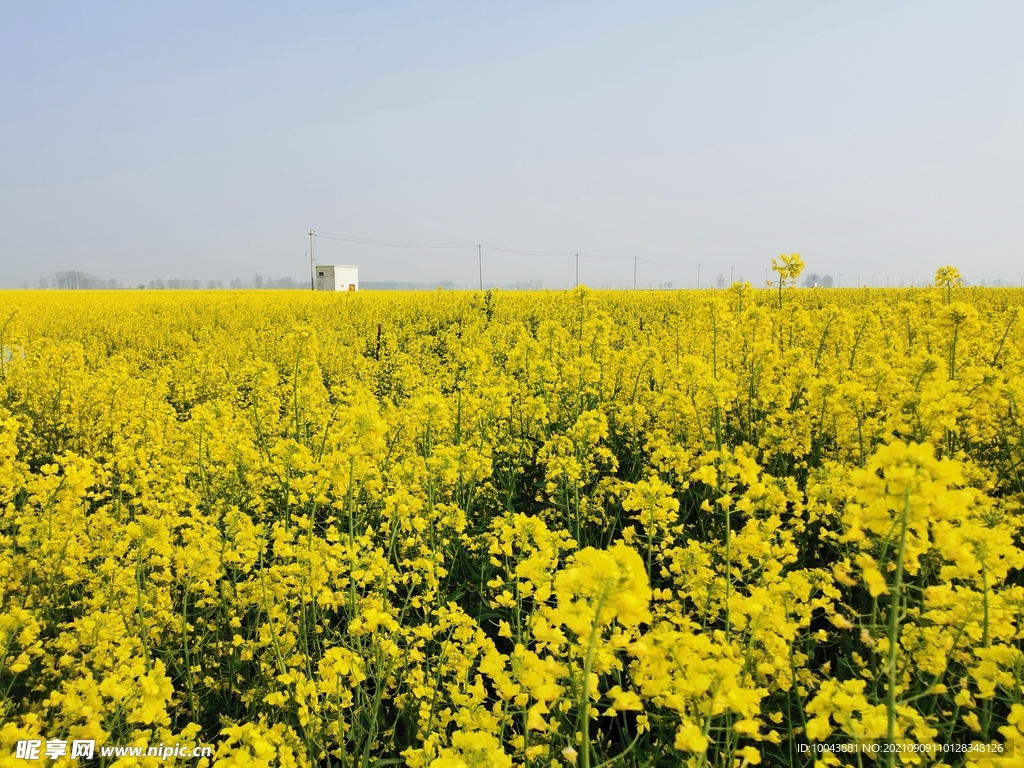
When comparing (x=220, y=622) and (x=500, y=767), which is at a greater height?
(x=500, y=767)

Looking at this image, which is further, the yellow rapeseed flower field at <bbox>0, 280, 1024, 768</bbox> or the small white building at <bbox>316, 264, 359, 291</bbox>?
the small white building at <bbox>316, 264, 359, 291</bbox>

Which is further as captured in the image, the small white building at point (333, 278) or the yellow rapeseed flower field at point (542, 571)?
the small white building at point (333, 278)

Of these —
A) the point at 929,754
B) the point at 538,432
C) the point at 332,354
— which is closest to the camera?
the point at 929,754

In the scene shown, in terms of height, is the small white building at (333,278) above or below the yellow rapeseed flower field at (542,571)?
above

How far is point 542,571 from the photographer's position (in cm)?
177

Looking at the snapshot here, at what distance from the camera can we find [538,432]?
448 centimetres

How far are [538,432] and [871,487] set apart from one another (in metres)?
3.35

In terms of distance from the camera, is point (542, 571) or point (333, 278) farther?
point (333, 278)

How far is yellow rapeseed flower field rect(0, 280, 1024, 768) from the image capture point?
4.46 ft

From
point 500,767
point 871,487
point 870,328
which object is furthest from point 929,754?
point 870,328

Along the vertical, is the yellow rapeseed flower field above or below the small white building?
below

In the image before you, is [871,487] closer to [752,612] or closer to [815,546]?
[752,612]

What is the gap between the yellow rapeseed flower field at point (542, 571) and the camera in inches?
53.6

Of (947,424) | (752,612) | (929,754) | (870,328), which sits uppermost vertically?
(870,328)
